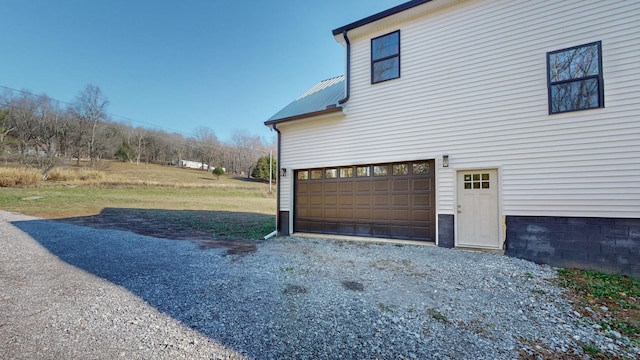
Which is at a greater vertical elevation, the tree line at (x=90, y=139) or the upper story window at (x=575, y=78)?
the tree line at (x=90, y=139)

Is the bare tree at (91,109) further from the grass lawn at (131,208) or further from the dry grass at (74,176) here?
the grass lawn at (131,208)

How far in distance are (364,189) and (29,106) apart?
39250mm

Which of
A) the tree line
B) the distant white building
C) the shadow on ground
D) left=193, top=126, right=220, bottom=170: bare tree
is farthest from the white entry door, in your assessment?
the distant white building

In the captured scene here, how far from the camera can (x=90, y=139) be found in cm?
3344

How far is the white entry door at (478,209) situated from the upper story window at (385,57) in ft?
10.2

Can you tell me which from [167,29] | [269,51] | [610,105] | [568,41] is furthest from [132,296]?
[167,29]

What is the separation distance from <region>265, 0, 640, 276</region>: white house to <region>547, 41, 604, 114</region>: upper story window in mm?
19

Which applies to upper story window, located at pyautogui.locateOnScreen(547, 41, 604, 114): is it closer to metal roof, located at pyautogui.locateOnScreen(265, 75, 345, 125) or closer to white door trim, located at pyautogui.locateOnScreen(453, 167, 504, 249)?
white door trim, located at pyautogui.locateOnScreen(453, 167, 504, 249)

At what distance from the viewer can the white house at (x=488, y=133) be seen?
4.61 meters

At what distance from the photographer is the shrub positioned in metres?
16.8

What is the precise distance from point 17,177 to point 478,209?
85.0ft

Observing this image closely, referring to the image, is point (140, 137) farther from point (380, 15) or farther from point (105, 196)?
point (380, 15)

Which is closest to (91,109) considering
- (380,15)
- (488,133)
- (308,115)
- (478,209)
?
(308,115)

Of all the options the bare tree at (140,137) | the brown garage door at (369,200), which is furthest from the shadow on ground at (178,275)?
the bare tree at (140,137)
